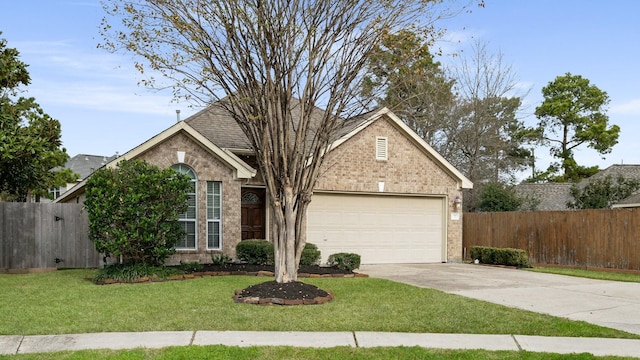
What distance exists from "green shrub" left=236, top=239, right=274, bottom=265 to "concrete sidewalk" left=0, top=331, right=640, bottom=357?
7758mm

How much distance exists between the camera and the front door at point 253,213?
57.6 ft

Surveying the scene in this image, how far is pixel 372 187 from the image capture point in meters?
18.8

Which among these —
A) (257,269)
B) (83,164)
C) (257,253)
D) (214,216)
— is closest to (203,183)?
(214,216)

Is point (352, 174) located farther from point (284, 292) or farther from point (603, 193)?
point (603, 193)

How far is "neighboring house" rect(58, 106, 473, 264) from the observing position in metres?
16.1

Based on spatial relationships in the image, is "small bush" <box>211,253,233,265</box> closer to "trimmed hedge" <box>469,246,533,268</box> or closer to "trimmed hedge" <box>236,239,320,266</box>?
"trimmed hedge" <box>236,239,320,266</box>

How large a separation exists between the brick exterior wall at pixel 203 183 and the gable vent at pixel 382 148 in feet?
16.0

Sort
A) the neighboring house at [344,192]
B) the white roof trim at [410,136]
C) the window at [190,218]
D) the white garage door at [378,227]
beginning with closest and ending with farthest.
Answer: the window at [190,218] < the neighboring house at [344,192] < the white roof trim at [410,136] < the white garage door at [378,227]

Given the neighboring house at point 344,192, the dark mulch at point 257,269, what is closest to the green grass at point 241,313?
the dark mulch at point 257,269

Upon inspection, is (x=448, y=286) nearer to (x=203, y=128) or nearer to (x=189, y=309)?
(x=189, y=309)

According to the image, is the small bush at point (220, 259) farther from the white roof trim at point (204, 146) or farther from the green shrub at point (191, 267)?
the white roof trim at point (204, 146)

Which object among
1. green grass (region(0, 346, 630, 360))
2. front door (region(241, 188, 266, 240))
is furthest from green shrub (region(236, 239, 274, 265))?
green grass (region(0, 346, 630, 360))

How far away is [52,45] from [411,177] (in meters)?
11.5

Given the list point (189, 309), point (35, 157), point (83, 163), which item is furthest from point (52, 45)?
point (83, 163)
